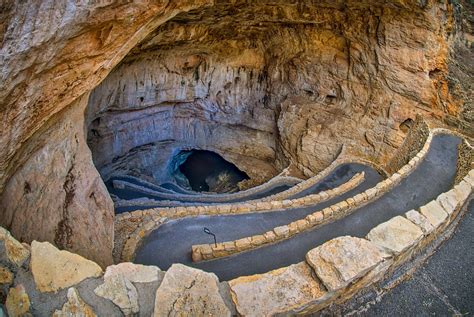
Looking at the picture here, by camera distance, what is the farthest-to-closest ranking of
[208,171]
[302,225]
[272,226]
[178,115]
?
[208,171] < [178,115] < [272,226] < [302,225]

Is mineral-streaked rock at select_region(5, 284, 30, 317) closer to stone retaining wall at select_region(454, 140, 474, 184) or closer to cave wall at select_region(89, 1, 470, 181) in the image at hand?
stone retaining wall at select_region(454, 140, 474, 184)

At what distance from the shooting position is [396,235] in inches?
189

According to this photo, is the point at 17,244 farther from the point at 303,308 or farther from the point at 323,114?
the point at 323,114

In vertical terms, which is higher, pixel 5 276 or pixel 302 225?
pixel 5 276

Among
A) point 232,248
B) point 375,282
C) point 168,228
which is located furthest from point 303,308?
point 168,228

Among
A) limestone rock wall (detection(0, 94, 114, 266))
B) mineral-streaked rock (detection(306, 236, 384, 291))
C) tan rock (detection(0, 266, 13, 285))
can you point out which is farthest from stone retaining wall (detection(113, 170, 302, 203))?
tan rock (detection(0, 266, 13, 285))

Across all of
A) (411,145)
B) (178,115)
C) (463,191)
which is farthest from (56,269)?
(178,115)

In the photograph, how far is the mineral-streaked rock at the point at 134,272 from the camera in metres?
3.38

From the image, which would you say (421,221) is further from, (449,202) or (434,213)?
(449,202)

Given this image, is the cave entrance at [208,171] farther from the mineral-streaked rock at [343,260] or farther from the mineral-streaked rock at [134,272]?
the mineral-streaked rock at [134,272]

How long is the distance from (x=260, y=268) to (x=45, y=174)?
392 centimetres

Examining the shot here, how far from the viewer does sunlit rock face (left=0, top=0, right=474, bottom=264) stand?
4793 mm

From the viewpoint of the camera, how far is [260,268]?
5.54m

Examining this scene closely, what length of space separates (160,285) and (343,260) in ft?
7.43
